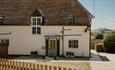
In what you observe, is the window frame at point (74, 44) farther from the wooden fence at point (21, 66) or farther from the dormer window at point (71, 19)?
the wooden fence at point (21, 66)

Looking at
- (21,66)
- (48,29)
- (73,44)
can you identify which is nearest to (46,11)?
(48,29)

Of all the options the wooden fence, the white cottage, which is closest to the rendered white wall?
the white cottage

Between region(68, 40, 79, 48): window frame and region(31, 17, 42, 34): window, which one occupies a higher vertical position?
region(31, 17, 42, 34): window

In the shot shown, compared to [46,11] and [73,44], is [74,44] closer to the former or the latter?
[73,44]

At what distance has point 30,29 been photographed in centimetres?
3628

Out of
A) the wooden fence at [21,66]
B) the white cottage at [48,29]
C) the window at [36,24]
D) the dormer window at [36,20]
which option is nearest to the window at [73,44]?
the white cottage at [48,29]

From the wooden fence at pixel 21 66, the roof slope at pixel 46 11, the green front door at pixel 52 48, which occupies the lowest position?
the green front door at pixel 52 48

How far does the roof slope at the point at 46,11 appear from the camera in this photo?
35.9m

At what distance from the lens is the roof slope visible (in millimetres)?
35875

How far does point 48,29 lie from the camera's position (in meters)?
35.9

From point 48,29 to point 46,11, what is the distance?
2.80m

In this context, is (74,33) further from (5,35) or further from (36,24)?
(5,35)

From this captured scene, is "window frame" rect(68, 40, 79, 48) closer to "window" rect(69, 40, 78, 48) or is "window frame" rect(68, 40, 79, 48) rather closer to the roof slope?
"window" rect(69, 40, 78, 48)

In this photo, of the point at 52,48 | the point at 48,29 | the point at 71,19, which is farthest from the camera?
the point at 48,29
